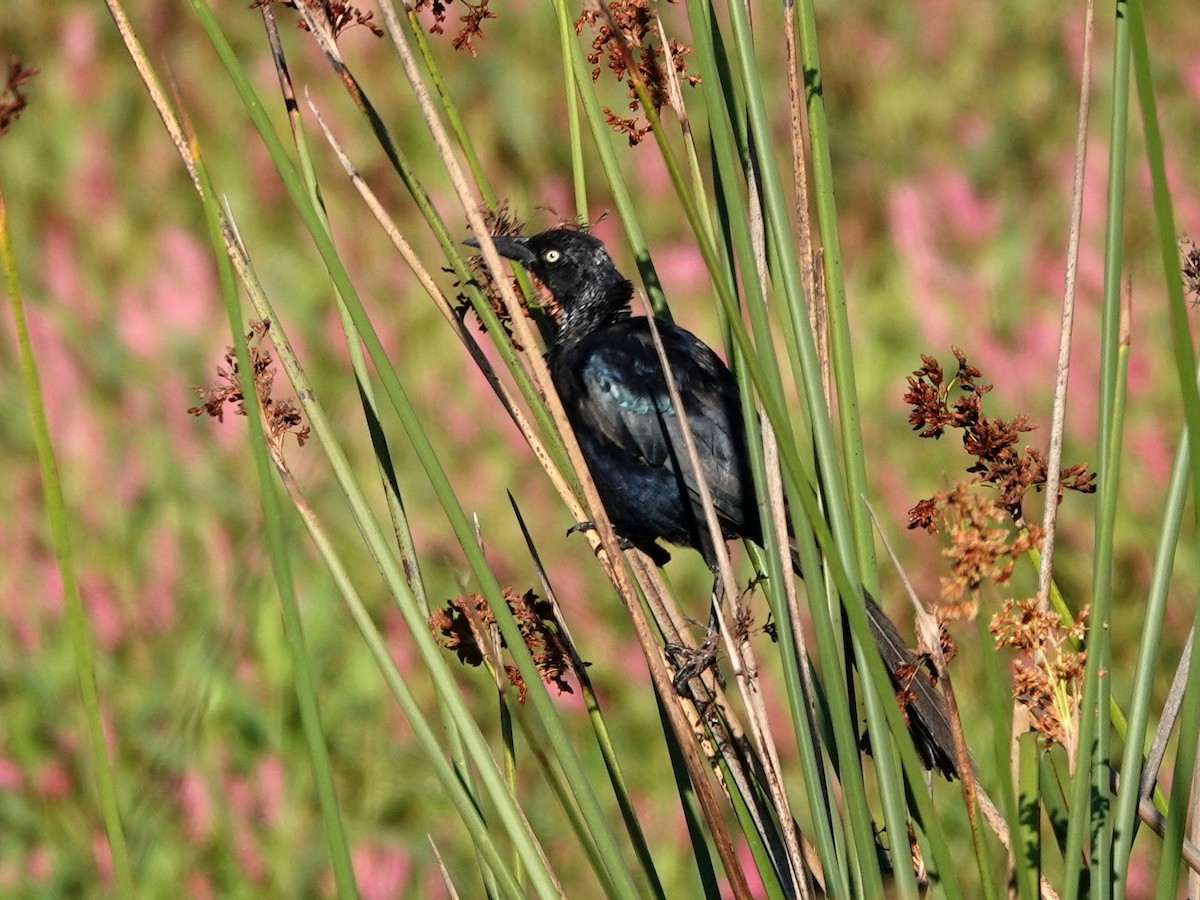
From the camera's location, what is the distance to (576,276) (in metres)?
2.96

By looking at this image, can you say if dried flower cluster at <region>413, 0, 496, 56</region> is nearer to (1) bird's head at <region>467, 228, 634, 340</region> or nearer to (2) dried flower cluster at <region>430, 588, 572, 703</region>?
(2) dried flower cluster at <region>430, 588, 572, 703</region>

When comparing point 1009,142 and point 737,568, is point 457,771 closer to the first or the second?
point 737,568

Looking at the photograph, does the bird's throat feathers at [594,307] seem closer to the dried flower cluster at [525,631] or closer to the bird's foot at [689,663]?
the bird's foot at [689,663]

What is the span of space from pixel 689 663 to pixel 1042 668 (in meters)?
0.59

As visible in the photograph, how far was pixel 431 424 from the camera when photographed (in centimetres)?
423

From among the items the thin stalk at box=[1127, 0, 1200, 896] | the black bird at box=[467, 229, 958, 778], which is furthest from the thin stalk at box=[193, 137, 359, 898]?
the black bird at box=[467, 229, 958, 778]

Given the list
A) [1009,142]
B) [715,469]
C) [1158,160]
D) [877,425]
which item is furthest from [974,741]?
[1009,142]

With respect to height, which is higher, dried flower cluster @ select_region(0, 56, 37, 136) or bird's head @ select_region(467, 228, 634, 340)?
bird's head @ select_region(467, 228, 634, 340)

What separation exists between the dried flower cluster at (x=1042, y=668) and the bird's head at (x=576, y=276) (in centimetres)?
160

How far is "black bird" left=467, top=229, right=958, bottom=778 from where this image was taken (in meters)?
2.66

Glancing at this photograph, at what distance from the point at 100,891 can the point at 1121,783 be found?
6.87 ft

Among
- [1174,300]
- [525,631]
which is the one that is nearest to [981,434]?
[1174,300]

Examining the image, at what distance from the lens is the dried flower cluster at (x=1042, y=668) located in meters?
1.29

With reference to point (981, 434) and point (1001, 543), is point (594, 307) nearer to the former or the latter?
point (981, 434)
